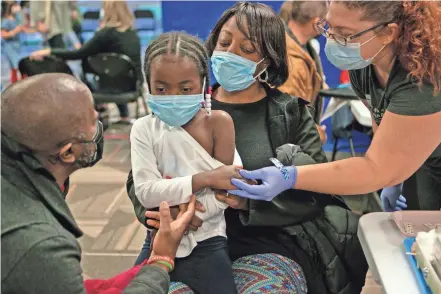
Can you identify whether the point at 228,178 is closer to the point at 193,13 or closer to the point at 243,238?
the point at 243,238

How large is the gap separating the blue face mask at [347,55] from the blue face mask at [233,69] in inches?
9.6

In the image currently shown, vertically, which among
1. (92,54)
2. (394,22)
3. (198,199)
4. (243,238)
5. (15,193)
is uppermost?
(394,22)

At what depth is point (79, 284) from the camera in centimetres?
95

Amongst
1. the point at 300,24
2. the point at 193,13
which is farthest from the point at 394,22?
the point at 193,13

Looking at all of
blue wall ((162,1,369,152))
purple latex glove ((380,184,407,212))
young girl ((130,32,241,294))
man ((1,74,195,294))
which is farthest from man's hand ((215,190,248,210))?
blue wall ((162,1,369,152))

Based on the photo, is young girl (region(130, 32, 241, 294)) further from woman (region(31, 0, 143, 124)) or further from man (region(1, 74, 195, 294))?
woman (region(31, 0, 143, 124))

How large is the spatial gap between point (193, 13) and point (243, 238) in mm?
2851

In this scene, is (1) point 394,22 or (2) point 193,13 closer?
(1) point 394,22

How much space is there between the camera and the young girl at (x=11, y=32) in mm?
6699

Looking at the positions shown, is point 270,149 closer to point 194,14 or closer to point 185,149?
point 185,149

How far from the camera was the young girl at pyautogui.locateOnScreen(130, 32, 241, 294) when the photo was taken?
1412 millimetres

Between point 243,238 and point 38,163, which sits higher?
point 38,163

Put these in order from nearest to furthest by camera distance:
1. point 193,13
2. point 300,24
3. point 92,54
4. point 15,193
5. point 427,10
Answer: point 15,193 < point 427,10 < point 300,24 < point 193,13 < point 92,54

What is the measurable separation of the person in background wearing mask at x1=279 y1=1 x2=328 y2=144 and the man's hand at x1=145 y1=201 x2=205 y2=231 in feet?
3.66
